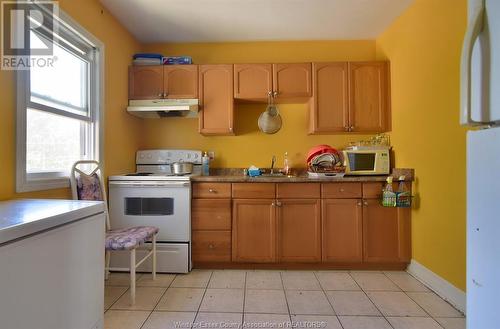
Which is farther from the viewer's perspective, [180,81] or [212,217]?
[180,81]

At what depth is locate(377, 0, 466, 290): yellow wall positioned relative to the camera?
1758 millimetres

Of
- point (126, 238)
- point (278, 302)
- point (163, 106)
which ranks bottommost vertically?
point (278, 302)

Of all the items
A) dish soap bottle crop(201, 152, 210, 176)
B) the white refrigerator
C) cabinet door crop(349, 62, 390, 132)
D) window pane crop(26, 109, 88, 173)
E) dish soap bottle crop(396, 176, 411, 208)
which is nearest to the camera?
the white refrigerator

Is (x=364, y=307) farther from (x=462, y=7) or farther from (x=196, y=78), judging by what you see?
(x=196, y=78)

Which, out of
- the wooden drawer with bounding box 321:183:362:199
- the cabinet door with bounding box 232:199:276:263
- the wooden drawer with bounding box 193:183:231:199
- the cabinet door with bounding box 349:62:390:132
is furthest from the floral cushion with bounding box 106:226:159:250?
the cabinet door with bounding box 349:62:390:132

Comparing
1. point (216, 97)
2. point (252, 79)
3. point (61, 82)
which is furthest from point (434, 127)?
point (61, 82)

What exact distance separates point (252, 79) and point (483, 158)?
2201 mm

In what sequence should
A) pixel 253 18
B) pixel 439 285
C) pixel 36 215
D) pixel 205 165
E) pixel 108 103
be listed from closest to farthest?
pixel 36 215, pixel 439 285, pixel 108 103, pixel 253 18, pixel 205 165

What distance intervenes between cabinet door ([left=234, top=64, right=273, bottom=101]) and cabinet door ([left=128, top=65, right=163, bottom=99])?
816 millimetres

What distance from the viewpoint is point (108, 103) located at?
233cm

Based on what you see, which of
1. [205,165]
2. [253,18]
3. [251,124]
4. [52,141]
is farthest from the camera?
[251,124]

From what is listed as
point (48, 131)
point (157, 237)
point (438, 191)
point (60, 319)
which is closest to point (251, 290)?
point (157, 237)

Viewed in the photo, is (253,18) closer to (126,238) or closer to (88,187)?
(88,187)

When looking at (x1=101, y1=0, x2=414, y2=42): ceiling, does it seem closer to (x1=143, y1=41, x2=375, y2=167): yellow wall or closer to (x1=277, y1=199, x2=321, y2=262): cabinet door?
(x1=143, y1=41, x2=375, y2=167): yellow wall
